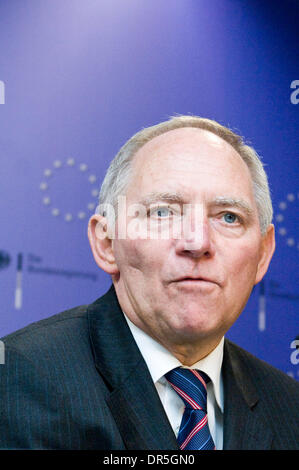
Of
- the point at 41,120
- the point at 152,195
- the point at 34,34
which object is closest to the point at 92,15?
the point at 34,34

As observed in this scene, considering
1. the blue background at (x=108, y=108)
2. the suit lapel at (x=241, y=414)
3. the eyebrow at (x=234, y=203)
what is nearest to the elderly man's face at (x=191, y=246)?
the eyebrow at (x=234, y=203)

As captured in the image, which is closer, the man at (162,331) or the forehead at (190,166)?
the man at (162,331)

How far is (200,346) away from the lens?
1448 millimetres

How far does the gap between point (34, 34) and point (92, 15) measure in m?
0.23

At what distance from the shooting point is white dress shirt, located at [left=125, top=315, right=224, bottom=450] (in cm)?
140

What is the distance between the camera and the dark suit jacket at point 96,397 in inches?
49.1

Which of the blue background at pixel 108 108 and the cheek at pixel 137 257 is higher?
the blue background at pixel 108 108

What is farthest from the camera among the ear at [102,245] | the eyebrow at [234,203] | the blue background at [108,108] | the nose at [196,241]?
the blue background at [108,108]

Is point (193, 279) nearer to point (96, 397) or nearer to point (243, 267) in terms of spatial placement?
point (243, 267)

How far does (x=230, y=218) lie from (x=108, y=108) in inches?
36.2

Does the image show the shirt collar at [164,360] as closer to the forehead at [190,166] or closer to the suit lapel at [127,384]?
the suit lapel at [127,384]

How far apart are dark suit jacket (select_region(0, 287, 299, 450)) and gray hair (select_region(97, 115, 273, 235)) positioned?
27cm

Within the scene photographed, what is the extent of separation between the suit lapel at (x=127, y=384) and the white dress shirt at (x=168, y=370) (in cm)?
4

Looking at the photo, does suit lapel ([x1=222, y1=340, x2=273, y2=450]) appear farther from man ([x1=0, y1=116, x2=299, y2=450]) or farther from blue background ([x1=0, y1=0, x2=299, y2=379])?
blue background ([x1=0, y1=0, x2=299, y2=379])
